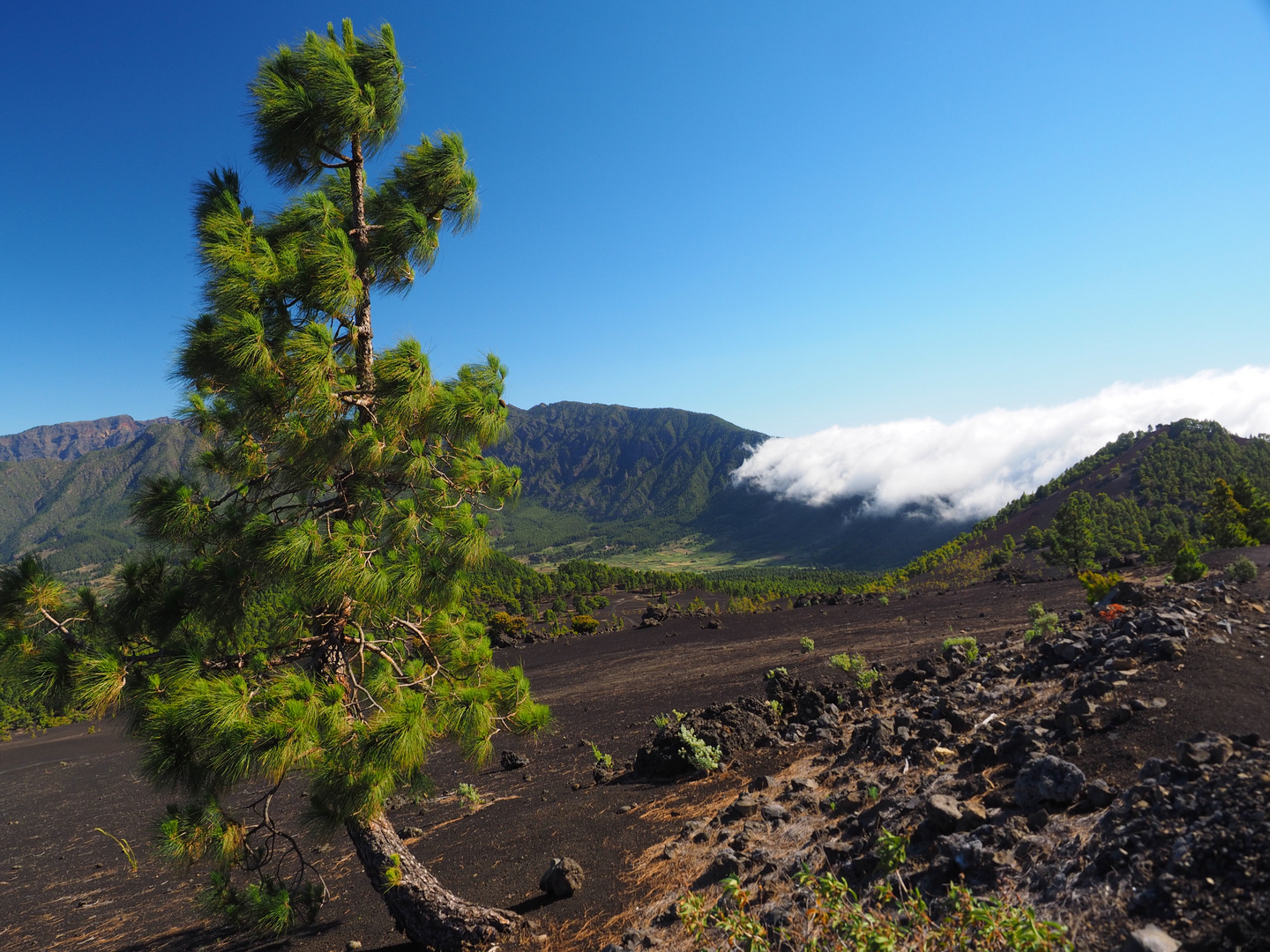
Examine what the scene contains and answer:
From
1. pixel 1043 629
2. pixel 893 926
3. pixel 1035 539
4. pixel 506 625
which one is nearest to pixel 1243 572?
pixel 1043 629

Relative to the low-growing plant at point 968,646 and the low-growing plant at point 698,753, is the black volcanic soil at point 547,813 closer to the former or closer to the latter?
the low-growing plant at point 698,753

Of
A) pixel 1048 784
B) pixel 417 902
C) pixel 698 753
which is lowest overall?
pixel 698 753

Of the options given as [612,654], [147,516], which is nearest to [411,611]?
[147,516]

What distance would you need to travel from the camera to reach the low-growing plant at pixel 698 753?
6609mm

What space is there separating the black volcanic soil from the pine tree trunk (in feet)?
1.36

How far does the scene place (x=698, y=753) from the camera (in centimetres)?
669

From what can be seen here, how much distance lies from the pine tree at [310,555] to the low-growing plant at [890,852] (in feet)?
8.08

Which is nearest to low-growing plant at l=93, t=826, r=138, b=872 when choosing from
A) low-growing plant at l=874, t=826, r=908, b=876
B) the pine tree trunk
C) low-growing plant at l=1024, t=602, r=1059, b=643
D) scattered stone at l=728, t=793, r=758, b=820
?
the pine tree trunk

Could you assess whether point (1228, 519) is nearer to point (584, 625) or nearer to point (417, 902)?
point (584, 625)

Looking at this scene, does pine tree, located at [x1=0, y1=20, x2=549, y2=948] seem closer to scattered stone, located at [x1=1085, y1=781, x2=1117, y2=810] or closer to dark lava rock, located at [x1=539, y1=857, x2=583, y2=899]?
dark lava rock, located at [x1=539, y1=857, x2=583, y2=899]

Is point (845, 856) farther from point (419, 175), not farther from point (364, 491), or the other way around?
point (419, 175)

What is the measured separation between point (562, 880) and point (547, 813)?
2.16m

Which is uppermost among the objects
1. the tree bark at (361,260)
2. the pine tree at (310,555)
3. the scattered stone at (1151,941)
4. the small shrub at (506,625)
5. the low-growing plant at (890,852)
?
the tree bark at (361,260)

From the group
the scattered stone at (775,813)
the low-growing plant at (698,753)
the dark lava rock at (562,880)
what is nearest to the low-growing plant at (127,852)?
the dark lava rock at (562,880)
